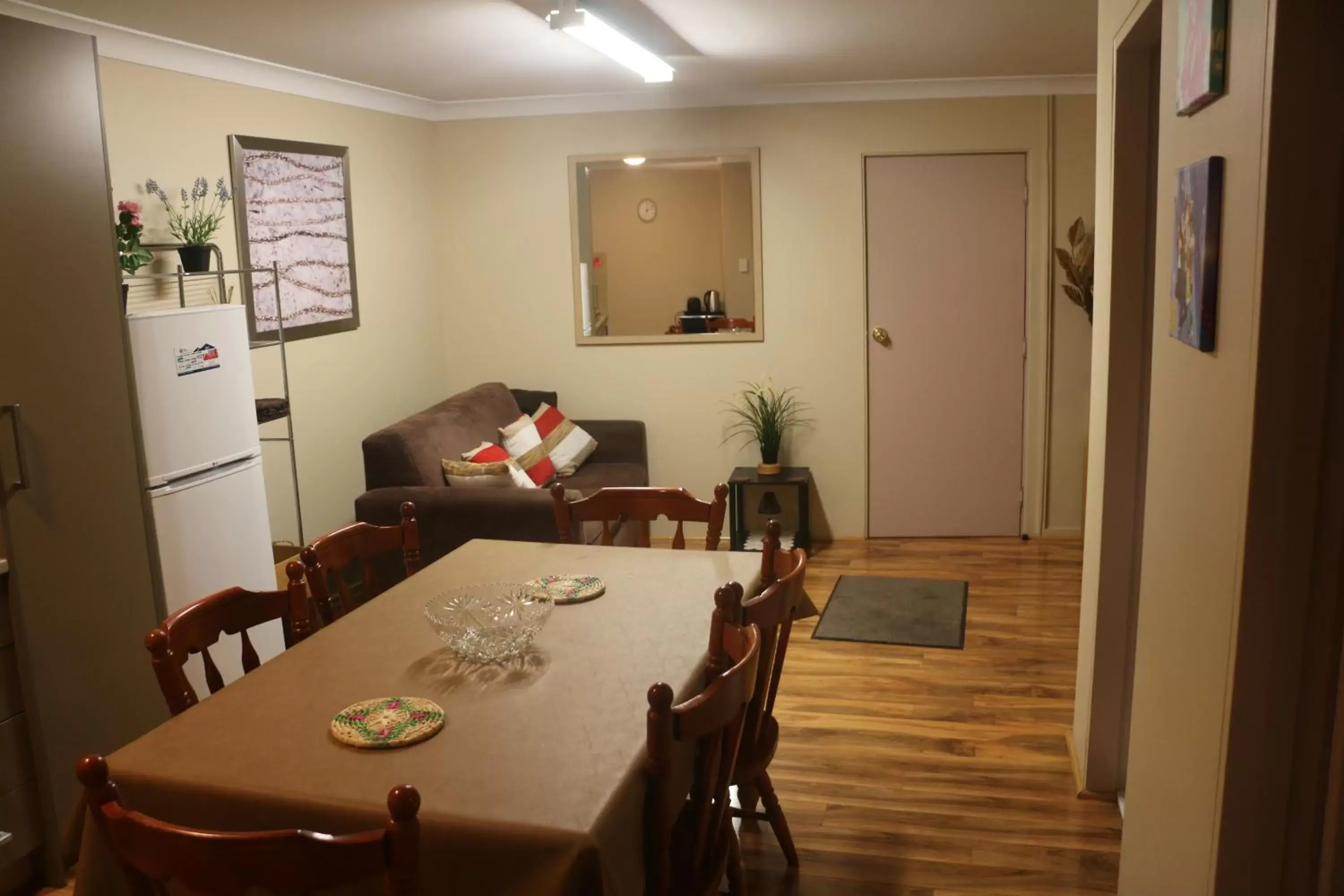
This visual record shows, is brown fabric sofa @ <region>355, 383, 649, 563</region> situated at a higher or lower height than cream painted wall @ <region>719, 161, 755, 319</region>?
lower

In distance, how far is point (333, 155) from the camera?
4906 millimetres

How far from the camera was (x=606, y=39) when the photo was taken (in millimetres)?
3549

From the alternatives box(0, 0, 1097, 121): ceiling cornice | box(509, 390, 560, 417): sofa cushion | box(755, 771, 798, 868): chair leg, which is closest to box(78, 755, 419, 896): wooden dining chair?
box(755, 771, 798, 868): chair leg

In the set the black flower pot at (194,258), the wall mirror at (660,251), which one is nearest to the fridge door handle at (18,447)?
the black flower pot at (194,258)

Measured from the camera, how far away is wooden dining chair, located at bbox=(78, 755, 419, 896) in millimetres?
1312

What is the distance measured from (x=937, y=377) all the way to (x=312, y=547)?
12.8 ft

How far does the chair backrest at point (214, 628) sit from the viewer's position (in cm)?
201

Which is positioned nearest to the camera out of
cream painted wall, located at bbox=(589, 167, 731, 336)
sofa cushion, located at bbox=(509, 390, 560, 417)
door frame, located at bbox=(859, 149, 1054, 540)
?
door frame, located at bbox=(859, 149, 1054, 540)

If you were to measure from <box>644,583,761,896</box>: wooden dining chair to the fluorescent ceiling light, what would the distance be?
6.45ft

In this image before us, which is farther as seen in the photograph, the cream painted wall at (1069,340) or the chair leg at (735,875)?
the cream painted wall at (1069,340)

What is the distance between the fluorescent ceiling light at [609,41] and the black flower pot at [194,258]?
1432 millimetres

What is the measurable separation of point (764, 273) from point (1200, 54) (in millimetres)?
4067

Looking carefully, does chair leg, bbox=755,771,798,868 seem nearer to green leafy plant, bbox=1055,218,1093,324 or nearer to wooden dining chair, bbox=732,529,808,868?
wooden dining chair, bbox=732,529,808,868

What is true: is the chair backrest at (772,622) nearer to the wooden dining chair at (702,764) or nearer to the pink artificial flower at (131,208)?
the wooden dining chair at (702,764)
